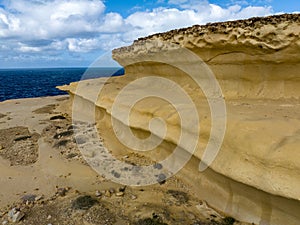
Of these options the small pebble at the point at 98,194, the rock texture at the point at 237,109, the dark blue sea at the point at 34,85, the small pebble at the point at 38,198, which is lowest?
the dark blue sea at the point at 34,85

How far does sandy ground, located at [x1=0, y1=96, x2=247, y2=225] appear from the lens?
14.7ft

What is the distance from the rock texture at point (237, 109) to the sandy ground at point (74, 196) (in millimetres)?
513

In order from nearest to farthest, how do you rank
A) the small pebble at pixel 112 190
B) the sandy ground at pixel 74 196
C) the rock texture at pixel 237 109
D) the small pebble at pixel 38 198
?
1. the rock texture at pixel 237 109
2. the sandy ground at pixel 74 196
3. the small pebble at pixel 38 198
4. the small pebble at pixel 112 190

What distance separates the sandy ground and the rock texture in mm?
513

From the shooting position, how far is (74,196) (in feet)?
17.1

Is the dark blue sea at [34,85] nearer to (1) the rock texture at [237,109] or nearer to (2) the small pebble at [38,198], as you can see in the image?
(1) the rock texture at [237,109]

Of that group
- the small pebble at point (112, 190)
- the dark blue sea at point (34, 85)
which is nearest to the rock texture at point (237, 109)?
the small pebble at point (112, 190)

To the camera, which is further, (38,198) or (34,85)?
(34,85)

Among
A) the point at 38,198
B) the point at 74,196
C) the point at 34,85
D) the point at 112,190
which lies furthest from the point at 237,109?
the point at 34,85

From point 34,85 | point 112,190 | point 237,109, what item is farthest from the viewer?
point 34,85

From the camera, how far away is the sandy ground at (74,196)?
4469 millimetres

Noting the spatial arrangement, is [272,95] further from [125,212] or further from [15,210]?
[15,210]

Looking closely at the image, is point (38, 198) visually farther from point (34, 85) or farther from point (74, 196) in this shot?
point (34, 85)

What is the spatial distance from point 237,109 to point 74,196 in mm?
3619
